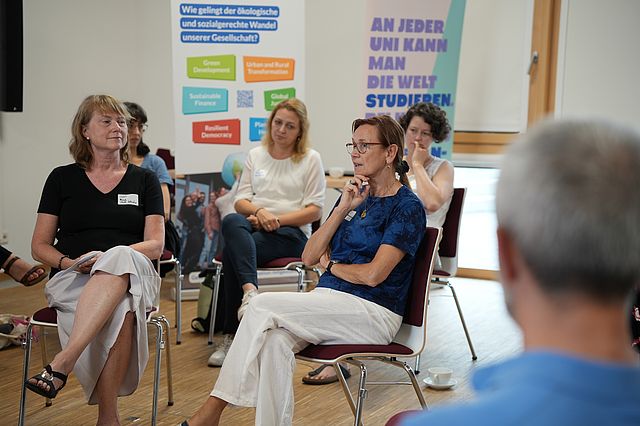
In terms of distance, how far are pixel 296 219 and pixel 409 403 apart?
1291 mm

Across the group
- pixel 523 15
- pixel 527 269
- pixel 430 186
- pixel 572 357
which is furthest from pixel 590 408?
pixel 523 15

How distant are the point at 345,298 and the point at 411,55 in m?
3.35

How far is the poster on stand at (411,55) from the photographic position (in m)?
6.09

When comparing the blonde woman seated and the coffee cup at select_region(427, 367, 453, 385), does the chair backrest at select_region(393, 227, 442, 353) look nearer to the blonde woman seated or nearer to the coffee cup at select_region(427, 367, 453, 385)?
the blonde woman seated

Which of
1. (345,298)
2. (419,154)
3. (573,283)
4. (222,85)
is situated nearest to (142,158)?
(222,85)

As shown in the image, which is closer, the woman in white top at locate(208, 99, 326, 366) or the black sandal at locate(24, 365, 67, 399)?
the black sandal at locate(24, 365, 67, 399)

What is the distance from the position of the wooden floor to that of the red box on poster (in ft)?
3.69

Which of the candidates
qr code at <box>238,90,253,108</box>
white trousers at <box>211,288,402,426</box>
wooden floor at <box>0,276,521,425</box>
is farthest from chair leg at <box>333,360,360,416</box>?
qr code at <box>238,90,253,108</box>

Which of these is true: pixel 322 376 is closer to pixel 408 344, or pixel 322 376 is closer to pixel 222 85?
pixel 408 344

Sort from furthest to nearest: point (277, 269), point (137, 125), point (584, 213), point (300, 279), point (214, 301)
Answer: point (137, 125) < point (214, 301) < point (277, 269) < point (300, 279) < point (584, 213)

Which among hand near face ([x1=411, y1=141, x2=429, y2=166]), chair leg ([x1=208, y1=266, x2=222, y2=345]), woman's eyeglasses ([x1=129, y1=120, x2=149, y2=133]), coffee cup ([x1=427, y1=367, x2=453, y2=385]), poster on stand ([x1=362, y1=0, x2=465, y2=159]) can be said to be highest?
poster on stand ([x1=362, y1=0, x2=465, y2=159])

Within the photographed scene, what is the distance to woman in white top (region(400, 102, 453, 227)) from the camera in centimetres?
455

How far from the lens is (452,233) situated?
460 centimetres

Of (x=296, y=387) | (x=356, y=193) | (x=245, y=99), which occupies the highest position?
(x=245, y=99)
